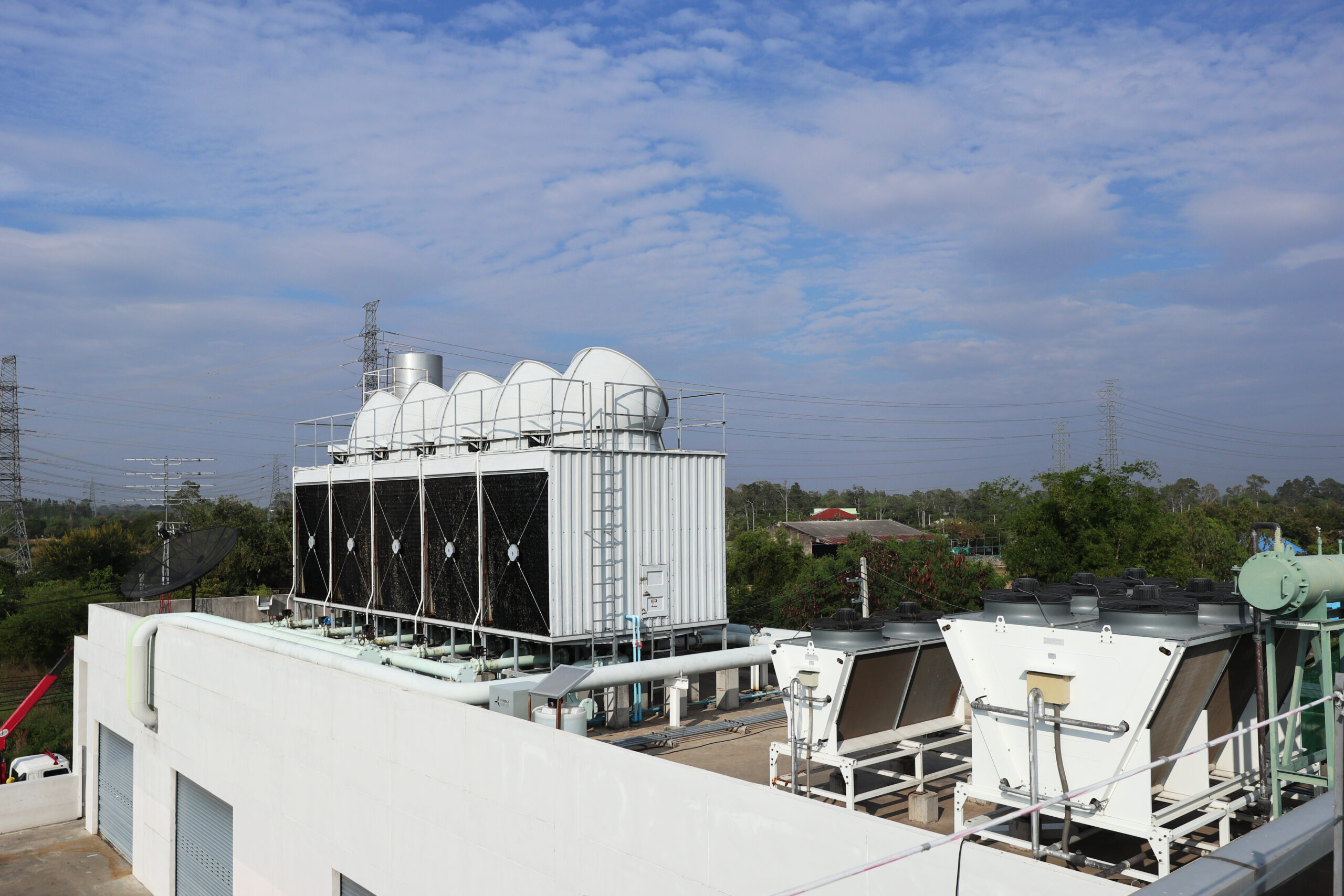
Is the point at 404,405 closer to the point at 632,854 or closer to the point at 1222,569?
the point at 632,854

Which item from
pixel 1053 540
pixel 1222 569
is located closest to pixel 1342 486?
pixel 1222 569

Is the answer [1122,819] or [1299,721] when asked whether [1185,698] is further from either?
[1299,721]

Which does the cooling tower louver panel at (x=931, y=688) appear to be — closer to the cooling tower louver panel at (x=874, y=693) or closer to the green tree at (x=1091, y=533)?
the cooling tower louver panel at (x=874, y=693)

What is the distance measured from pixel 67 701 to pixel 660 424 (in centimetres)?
4070

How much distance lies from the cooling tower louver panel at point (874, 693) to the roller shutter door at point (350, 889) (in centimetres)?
887

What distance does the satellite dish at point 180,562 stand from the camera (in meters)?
27.8

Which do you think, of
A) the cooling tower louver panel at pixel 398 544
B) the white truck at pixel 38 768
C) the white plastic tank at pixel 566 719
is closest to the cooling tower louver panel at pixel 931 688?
the white plastic tank at pixel 566 719

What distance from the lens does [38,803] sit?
30.1 meters

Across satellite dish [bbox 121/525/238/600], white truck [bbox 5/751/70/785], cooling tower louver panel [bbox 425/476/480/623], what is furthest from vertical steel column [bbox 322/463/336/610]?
white truck [bbox 5/751/70/785]

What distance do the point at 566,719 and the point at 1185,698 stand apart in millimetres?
7491

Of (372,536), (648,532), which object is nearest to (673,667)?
(648,532)

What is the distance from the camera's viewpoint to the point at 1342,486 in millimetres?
165500

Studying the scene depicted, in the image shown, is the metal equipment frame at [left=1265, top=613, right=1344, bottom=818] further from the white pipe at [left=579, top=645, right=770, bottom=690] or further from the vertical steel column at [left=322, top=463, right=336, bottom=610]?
the vertical steel column at [left=322, top=463, right=336, bottom=610]

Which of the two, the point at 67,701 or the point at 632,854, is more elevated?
the point at 632,854
